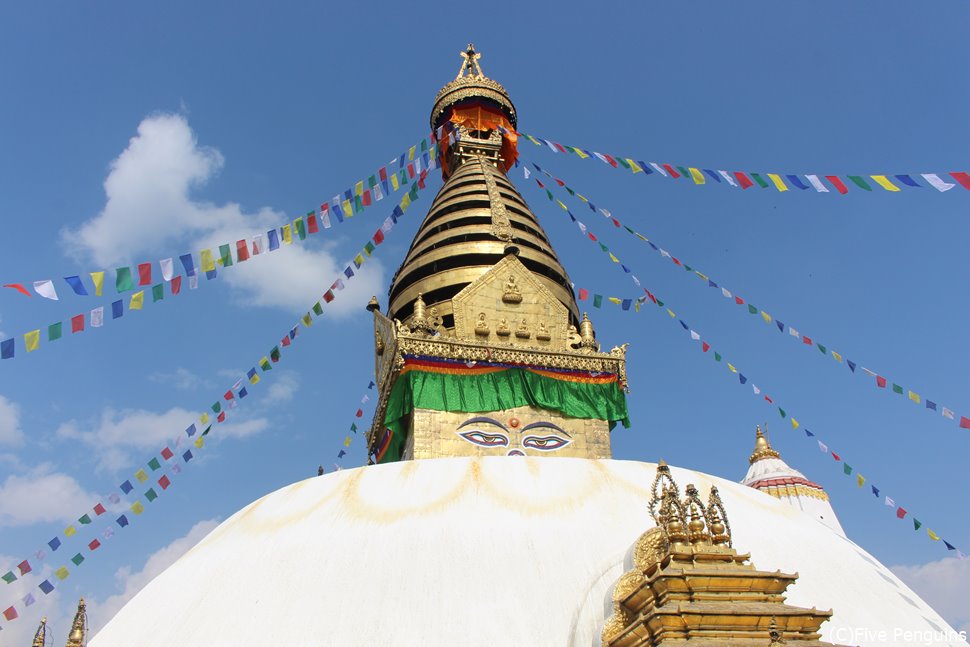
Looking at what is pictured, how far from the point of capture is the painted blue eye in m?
11.9

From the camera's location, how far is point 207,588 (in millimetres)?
6031

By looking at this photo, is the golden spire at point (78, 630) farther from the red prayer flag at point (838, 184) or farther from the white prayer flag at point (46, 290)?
the red prayer flag at point (838, 184)

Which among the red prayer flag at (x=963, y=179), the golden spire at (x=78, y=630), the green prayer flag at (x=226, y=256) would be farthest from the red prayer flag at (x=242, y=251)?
the red prayer flag at (x=963, y=179)

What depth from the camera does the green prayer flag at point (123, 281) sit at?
8.07 m

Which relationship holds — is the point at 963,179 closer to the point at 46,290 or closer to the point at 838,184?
the point at 838,184

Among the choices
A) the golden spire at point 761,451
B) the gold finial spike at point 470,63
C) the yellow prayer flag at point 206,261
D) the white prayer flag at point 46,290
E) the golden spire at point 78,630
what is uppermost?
the gold finial spike at point 470,63

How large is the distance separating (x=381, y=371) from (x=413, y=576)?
8.60m

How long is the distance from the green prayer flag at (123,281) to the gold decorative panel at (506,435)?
4.91m

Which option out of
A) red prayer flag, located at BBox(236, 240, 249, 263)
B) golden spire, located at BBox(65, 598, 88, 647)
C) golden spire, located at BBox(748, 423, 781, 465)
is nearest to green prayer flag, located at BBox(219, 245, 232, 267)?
red prayer flag, located at BBox(236, 240, 249, 263)

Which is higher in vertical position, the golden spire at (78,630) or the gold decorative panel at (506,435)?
the gold decorative panel at (506,435)

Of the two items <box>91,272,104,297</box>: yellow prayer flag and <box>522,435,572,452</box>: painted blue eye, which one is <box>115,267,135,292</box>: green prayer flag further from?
<box>522,435,572,452</box>: painted blue eye

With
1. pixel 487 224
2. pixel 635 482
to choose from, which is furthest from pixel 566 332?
pixel 635 482

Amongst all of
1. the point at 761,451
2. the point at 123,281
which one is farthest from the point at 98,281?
the point at 761,451

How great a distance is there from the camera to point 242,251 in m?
9.84
